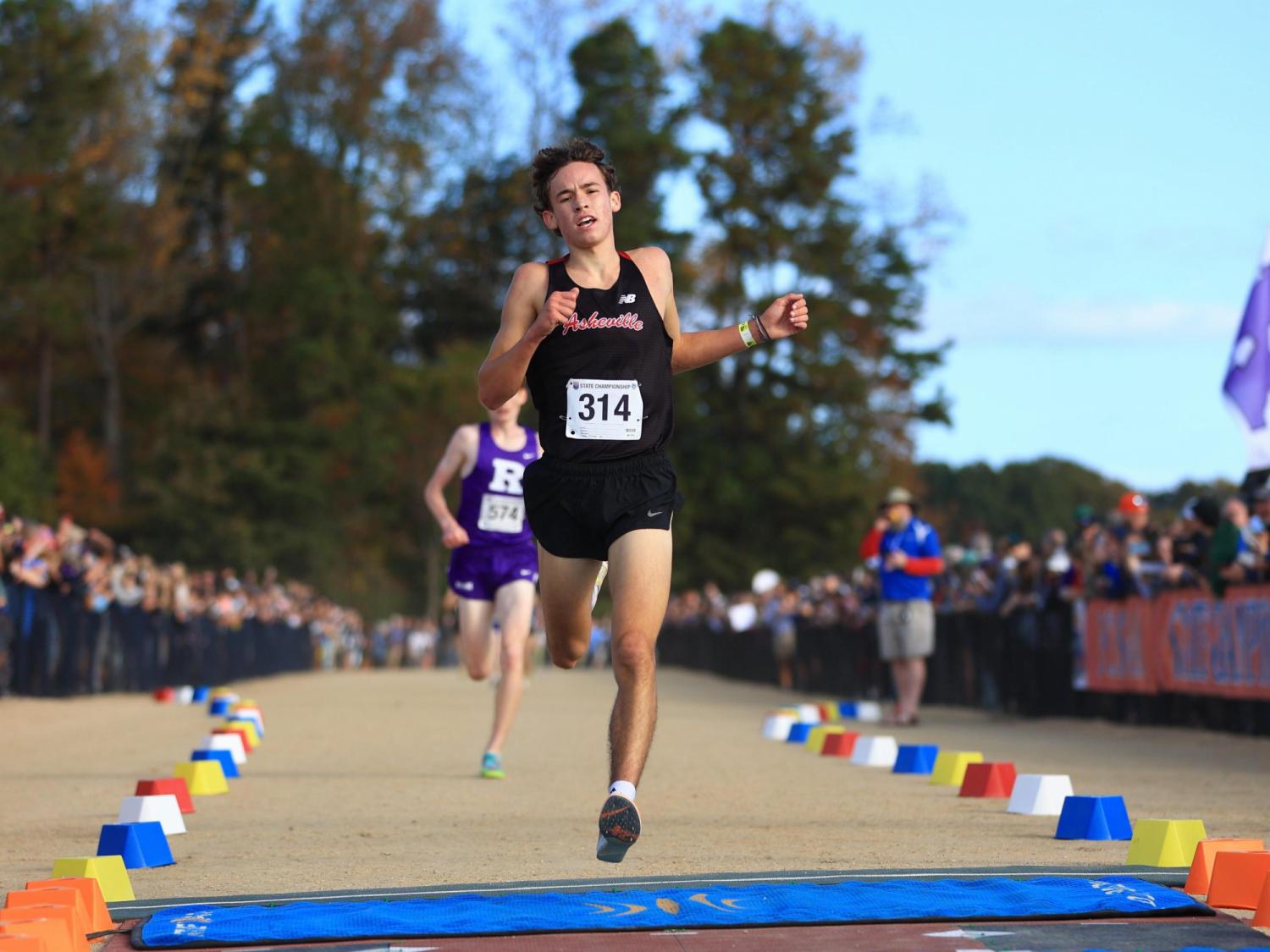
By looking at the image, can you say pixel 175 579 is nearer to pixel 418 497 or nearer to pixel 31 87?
pixel 31 87

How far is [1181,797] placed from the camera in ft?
32.1

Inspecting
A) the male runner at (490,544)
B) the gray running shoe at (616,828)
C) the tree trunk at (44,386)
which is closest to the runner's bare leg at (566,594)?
the gray running shoe at (616,828)

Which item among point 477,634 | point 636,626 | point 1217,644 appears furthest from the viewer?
point 1217,644

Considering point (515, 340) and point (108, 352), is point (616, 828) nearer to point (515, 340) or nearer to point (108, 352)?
point (515, 340)

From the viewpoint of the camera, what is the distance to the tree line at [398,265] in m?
55.0

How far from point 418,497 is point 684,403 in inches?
507

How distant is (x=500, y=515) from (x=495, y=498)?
112 millimetres

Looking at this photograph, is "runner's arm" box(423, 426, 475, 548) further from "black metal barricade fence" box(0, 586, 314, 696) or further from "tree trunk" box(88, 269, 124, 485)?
"tree trunk" box(88, 269, 124, 485)

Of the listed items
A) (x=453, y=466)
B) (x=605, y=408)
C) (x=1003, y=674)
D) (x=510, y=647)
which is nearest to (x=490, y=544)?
(x=453, y=466)

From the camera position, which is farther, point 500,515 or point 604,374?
point 500,515

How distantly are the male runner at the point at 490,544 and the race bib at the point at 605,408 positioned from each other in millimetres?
5140

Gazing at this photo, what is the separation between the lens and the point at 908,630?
18062 mm

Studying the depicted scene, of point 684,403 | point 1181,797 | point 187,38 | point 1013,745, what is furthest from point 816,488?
point 1181,797

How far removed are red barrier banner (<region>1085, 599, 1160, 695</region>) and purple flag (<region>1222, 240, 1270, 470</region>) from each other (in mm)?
2616
